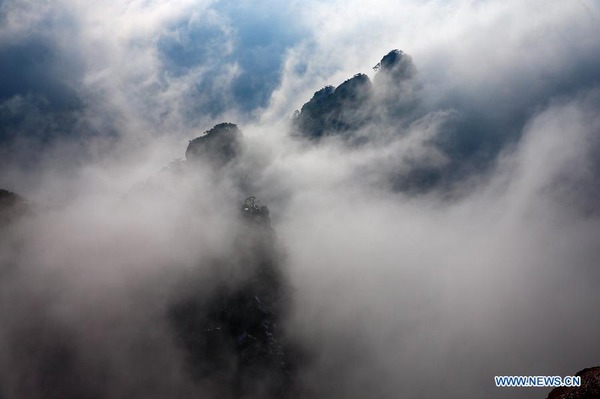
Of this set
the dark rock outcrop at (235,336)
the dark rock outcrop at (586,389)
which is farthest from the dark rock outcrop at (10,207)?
the dark rock outcrop at (586,389)

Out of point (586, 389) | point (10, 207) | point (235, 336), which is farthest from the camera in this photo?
point (10, 207)

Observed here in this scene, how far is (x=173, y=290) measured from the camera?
152 meters

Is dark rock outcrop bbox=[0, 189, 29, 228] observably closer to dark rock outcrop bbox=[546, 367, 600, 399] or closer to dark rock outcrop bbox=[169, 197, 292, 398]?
dark rock outcrop bbox=[169, 197, 292, 398]

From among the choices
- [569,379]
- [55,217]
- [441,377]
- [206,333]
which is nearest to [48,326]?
[206,333]

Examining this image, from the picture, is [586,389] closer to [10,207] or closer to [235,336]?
[235,336]

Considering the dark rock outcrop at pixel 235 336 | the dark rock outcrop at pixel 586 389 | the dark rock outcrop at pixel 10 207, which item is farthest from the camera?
the dark rock outcrop at pixel 10 207

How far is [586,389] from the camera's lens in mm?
49000

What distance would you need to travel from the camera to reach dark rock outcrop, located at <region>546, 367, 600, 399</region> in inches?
1890

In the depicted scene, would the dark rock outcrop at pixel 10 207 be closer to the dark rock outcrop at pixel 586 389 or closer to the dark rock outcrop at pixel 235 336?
the dark rock outcrop at pixel 235 336

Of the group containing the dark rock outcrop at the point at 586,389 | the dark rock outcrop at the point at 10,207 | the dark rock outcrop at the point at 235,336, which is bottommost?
the dark rock outcrop at the point at 586,389

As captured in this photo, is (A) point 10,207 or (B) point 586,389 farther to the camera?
(A) point 10,207

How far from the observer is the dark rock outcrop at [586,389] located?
4800 centimetres

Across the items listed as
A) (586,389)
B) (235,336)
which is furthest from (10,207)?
(586,389)

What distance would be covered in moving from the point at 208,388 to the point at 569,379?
373 feet
